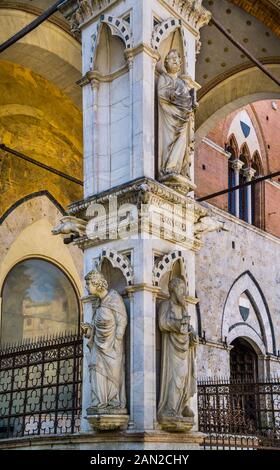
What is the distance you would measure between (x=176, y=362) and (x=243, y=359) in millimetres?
10770

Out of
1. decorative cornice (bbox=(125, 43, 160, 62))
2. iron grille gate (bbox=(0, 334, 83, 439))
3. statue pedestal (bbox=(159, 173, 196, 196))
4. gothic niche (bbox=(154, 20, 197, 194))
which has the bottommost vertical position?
iron grille gate (bbox=(0, 334, 83, 439))

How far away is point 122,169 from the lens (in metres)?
6.14

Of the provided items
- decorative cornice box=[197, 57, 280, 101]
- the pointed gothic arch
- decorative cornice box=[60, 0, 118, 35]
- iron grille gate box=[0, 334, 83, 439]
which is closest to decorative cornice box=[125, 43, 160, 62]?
decorative cornice box=[60, 0, 118, 35]

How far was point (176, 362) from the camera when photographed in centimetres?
555

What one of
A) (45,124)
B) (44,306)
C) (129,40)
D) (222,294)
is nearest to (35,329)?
(44,306)

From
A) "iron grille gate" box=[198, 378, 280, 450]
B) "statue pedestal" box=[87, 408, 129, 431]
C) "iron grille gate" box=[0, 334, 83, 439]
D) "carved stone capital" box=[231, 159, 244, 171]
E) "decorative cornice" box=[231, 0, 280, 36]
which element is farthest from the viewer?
"carved stone capital" box=[231, 159, 244, 171]

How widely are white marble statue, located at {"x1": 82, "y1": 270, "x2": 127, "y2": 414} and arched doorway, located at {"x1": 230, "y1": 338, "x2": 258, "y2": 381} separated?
33.7ft

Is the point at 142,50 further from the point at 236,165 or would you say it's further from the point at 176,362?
the point at 236,165

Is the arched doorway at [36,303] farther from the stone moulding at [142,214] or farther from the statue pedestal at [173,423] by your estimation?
the statue pedestal at [173,423]

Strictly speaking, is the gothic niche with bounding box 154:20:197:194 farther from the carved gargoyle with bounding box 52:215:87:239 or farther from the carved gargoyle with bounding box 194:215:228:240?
the carved gargoyle with bounding box 52:215:87:239

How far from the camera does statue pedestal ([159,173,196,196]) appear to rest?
5953 mm

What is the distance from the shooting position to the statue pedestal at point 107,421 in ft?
17.4

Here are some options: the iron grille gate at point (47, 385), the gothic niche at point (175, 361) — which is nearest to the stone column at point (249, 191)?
the iron grille gate at point (47, 385)

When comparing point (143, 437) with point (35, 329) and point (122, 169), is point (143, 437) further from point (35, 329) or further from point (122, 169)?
point (35, 329)
